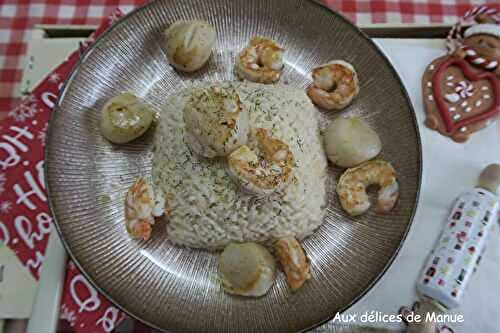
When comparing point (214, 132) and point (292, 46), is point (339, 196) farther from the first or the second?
point (292, 46)

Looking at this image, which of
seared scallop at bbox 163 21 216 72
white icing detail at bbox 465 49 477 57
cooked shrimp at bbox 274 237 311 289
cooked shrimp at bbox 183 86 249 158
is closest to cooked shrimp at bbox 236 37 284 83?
seared scallop at bbox 163 21 216 72

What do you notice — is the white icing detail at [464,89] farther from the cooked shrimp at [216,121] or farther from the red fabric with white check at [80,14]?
the cooked shrimp at [216,121]

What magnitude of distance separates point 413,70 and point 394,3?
507mm

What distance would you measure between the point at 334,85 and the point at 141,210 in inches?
28.7

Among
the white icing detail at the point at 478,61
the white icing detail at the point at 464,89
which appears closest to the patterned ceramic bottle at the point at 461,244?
the white icing detail at the point at 464,89

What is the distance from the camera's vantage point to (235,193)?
1249 mm

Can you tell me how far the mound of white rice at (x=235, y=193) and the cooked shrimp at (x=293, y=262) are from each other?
6 cm

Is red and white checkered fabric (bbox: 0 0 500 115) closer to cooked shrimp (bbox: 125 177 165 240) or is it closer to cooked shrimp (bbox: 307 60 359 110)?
cooked shrimp (bbox: 307 60 359 110)

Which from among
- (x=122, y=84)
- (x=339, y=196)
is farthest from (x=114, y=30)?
(x=339, y=196)

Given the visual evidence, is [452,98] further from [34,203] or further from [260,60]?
[34,203]

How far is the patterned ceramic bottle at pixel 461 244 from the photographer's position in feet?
4.09

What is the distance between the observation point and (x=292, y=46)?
1.50 meters

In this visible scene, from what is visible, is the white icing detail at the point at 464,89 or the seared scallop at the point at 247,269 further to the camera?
the white icing detail at the point at 464,89

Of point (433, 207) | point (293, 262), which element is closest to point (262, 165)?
point (293, 262)
